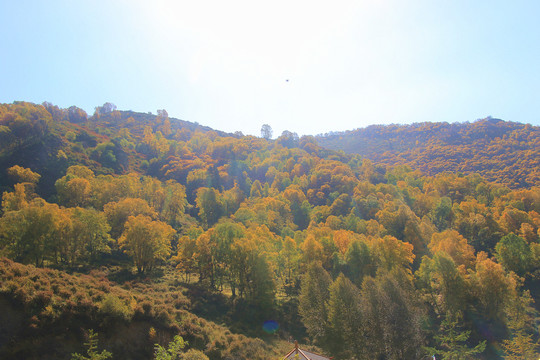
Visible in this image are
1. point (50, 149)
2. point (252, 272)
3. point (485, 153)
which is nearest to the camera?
point (252, 272)

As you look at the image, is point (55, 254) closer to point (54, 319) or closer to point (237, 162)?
point (54, 319)

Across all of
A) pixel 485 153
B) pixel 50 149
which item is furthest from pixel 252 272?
pixel 485 153

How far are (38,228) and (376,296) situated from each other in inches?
1804

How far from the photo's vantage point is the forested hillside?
69.7ft

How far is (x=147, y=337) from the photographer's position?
2180 cm

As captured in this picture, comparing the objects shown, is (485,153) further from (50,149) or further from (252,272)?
(50,149)

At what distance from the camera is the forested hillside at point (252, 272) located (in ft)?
69.7

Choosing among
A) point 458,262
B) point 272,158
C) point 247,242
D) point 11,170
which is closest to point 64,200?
point 11,170

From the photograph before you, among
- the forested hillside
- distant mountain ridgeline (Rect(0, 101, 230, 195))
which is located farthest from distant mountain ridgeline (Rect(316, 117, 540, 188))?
distant mountain ridgeline (Rect(0, 101, 230, 195))

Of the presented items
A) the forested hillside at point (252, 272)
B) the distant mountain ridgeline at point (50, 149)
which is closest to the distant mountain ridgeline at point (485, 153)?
the forested hillside at point (252, 272)

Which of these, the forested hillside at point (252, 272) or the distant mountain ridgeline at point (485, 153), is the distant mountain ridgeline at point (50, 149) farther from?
the distant mountain ridgeline at point (485, 153)

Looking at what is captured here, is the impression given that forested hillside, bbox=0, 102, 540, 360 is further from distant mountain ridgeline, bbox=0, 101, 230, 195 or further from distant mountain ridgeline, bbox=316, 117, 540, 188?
distant mountain ridgeline, bbox=316, 117, 540, 188

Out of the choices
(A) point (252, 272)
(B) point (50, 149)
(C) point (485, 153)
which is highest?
(C) point (485, 153)

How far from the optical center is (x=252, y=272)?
40000mm
